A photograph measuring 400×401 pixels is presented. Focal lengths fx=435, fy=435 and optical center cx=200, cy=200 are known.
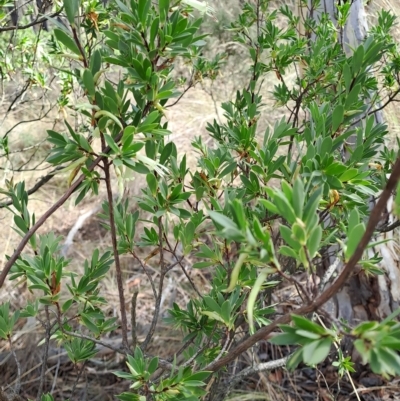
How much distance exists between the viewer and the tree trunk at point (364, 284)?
160cm

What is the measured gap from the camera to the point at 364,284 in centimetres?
163

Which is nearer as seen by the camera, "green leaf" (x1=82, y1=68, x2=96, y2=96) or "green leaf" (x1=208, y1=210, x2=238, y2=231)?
"green leaf" (x1=208, y1=210, x2=238, y2=231)

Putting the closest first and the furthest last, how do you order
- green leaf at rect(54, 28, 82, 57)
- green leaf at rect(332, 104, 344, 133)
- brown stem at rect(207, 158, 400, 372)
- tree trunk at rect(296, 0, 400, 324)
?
brown stem at rect(207, 158, 400, 372) < green leaf at rect(54, 28, 82, 57) < green leaf at rect(332, 104, 344, 133) < tree trunk at rect(296, 0, 400, 324)

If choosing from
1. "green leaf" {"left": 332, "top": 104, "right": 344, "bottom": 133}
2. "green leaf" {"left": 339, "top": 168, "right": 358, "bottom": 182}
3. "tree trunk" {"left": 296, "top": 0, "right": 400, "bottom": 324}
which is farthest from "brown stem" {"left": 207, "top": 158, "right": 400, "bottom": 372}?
"tree trunk" {"left": 296, "top": 0, "right": 400, "bottom": 324}

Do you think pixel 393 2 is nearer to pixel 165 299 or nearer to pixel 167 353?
pixel 165 299

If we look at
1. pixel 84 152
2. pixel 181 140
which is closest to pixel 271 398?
pixel 84 152

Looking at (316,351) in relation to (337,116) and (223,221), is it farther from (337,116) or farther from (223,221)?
(337,116)

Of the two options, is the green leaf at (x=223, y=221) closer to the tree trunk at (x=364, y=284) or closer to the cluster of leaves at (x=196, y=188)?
the cluster of leaves at (x=196, y=188)

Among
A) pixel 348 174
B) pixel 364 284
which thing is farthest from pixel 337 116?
pixel 364 284

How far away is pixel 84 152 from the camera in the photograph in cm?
60

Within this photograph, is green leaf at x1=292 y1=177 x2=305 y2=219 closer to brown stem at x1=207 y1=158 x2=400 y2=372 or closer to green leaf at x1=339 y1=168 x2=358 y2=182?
brown stem at x1=207 y1=158 x2=400 y2=372

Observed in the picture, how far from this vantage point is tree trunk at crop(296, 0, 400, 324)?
160cm

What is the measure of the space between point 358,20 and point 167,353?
1.47 meters

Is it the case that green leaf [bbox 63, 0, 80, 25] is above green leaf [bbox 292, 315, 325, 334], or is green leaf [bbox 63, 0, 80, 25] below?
above
